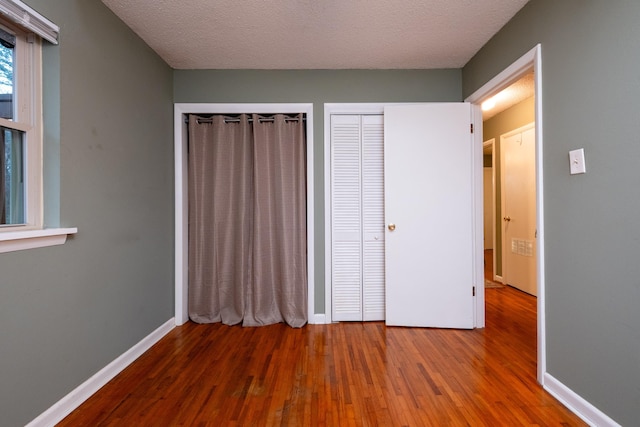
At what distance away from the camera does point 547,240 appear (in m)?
1.79

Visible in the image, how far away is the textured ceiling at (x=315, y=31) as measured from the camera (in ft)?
6.37

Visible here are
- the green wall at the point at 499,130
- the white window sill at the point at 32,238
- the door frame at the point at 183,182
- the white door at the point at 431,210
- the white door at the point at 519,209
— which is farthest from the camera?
the green wall at the point at 499,130

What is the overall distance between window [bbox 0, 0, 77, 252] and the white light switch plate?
104 inches

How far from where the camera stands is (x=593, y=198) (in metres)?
1.48

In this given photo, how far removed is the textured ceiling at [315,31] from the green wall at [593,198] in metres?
0.51

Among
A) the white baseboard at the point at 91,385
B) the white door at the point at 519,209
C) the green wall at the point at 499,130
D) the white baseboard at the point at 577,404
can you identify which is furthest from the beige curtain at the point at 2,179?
the green wall at the point at 499,130

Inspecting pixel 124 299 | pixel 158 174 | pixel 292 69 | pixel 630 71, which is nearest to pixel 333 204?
pixel 292 69

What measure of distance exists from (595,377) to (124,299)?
9.12ft

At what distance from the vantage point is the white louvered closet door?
2834 mm

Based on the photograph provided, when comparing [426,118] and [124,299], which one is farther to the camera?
[426,118]

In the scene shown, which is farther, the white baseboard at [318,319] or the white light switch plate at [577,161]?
the white baseboard at [318,319]

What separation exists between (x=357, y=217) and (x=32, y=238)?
2223 millimetres

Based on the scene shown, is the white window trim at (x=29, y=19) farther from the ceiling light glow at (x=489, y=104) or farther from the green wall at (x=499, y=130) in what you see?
the green wall at (x=499, y=130)

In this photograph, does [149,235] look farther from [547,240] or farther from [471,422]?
[547,240]
